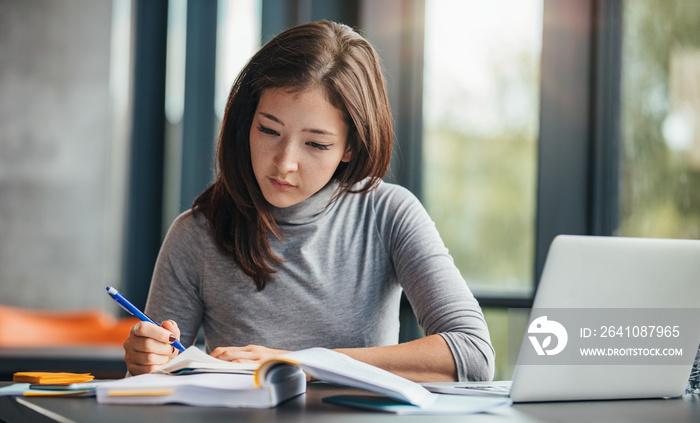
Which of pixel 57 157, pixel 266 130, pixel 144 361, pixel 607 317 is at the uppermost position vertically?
pixel 266 130

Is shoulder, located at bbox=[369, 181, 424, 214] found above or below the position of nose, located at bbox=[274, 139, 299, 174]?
below

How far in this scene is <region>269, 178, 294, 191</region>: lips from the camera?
129 centimetres

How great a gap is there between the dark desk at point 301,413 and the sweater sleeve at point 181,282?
55cm

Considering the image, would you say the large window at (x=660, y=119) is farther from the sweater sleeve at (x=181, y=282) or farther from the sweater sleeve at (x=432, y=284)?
the sweater sleeve at (x=181, y=282)

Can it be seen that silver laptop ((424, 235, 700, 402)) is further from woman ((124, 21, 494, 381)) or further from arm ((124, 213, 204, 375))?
arm ((124, 213, 204, 375))

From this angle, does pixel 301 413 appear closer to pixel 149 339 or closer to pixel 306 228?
pixel 149 339

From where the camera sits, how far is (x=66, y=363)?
7.59 feet

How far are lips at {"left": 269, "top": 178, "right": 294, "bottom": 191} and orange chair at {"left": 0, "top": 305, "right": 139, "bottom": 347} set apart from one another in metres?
1.60

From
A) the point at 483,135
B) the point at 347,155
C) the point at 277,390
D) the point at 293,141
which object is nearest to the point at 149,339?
the point at 277,390

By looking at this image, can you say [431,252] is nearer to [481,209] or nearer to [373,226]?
[373,226]

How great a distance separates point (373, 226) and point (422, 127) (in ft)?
4.31

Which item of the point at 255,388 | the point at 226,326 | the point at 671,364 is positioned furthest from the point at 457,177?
the point at 255,388

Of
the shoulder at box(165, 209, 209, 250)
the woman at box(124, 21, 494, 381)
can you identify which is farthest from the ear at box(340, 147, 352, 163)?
the shoulder at box(165, 209, 209, 250)

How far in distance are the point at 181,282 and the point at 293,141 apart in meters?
0.38
